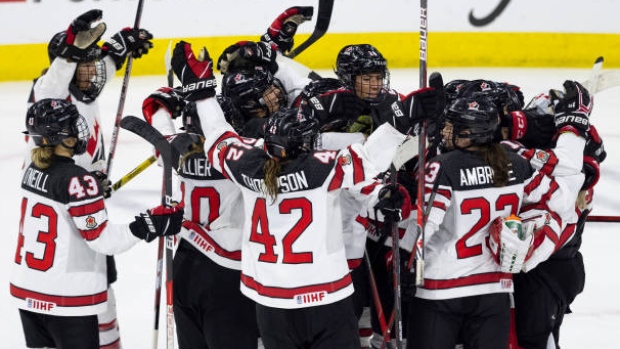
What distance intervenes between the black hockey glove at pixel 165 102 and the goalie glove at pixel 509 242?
1293 millimetres

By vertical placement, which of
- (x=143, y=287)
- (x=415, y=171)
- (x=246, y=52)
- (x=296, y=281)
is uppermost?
(x=246, y=52)

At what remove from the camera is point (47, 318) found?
372 centimetres

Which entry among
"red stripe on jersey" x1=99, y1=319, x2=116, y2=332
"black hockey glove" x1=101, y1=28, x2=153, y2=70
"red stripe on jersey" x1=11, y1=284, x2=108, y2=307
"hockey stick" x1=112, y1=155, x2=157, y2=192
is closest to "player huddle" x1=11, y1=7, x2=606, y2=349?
"red stripe on jersey" x1=11, y1=284, x2=108, y2=307

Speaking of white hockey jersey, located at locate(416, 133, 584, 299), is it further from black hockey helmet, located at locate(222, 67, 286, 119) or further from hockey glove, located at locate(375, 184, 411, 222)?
black hockey helmet, located at locate(222, 67, 286, 119)

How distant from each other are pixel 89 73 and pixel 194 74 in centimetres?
110

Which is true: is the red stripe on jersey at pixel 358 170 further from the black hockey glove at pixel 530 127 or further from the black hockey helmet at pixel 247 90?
the black hockey glove at pixel 530 127

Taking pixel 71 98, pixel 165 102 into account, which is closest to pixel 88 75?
pixel 71 98

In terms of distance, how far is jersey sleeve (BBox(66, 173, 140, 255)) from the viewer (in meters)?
3.53

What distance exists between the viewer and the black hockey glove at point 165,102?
397 cm

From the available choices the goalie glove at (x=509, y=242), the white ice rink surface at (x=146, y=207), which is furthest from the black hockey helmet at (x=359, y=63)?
the white ice rink surface at (x=146, y=207)

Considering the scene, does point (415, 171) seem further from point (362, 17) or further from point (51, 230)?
point (362, 17)

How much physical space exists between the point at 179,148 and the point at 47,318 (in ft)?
2.57

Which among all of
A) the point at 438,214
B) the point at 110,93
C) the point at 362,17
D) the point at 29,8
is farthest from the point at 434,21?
the point at 438,214

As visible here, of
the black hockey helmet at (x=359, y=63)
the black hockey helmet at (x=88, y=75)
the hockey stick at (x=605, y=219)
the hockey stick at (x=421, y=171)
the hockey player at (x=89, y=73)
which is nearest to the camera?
the hockey stick at (x=421, y=171)
